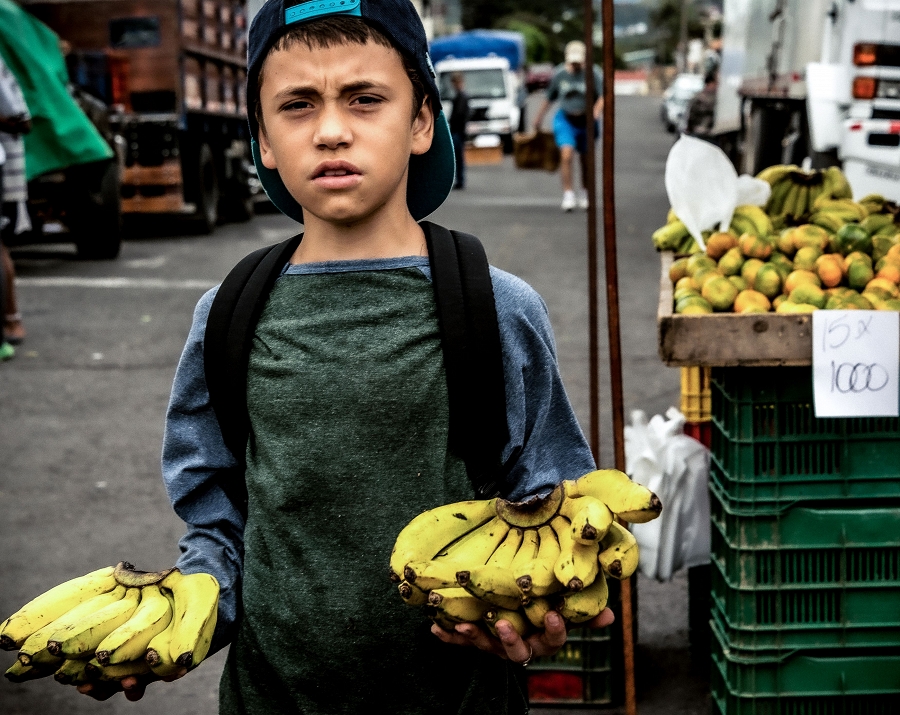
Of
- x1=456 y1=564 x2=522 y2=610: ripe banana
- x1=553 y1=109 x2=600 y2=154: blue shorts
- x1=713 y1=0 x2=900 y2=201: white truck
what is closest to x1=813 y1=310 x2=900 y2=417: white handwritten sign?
x1=456 y1=564 x2=522 y2=610: ripe banana

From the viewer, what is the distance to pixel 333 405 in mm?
1822

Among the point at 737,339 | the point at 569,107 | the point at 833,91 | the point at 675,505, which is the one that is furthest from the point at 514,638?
the point at 569,107

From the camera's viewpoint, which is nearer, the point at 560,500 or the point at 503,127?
the point at 560,500

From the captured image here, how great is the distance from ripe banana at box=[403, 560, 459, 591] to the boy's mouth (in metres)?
0.55

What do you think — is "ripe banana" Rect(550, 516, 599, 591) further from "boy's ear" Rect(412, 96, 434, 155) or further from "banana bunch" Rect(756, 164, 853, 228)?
"banana bunch" Rect(756, 164, 853, 228)

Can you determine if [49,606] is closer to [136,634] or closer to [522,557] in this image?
[136,634]

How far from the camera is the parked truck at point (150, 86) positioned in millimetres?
13289

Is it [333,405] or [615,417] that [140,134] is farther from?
[333,405]

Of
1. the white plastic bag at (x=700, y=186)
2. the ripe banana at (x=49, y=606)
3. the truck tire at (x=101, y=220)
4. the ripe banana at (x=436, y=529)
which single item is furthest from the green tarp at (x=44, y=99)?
the ripe banana at (x=436, y=529)

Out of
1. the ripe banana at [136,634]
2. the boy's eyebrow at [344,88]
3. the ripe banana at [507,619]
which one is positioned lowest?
the ripe banana at [136,634]

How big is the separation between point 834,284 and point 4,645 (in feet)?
7.92

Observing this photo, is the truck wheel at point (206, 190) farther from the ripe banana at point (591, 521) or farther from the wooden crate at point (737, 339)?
the ripe banana at point (591, 521)

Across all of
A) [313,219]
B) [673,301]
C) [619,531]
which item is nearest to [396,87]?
[313,219]

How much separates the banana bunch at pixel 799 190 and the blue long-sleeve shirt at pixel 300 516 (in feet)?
8.19
